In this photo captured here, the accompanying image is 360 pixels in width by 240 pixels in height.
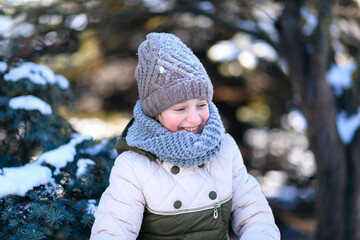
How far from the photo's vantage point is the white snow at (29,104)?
2.55 metres

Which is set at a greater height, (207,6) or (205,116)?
(205,116)

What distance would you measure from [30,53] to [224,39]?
4.36 metres

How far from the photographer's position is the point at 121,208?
5.92 feet

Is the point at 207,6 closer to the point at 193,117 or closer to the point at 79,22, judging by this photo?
the point at 79,22

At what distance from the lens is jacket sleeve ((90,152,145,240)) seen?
178 cm

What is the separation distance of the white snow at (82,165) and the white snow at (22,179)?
0.17m

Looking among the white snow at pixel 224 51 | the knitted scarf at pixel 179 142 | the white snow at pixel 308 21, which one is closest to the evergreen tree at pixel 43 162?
the knitted scarf at pixel 179 142

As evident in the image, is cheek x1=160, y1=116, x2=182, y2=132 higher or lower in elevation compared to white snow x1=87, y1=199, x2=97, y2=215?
higher

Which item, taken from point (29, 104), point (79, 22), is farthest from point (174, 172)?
point (79, 22)

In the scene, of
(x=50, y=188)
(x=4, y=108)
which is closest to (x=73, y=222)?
(x=50, y=188)

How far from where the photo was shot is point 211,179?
1.96m

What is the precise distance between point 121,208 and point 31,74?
4.57ft

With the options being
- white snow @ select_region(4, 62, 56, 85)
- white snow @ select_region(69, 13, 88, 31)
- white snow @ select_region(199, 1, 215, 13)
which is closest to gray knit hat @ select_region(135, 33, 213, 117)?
white snow @ select_region(4, 62, 56, 85)

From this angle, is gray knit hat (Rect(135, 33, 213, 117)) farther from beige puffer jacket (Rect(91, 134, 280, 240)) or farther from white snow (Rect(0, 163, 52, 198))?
white snow (Rect(0, 163, 52, 198))
